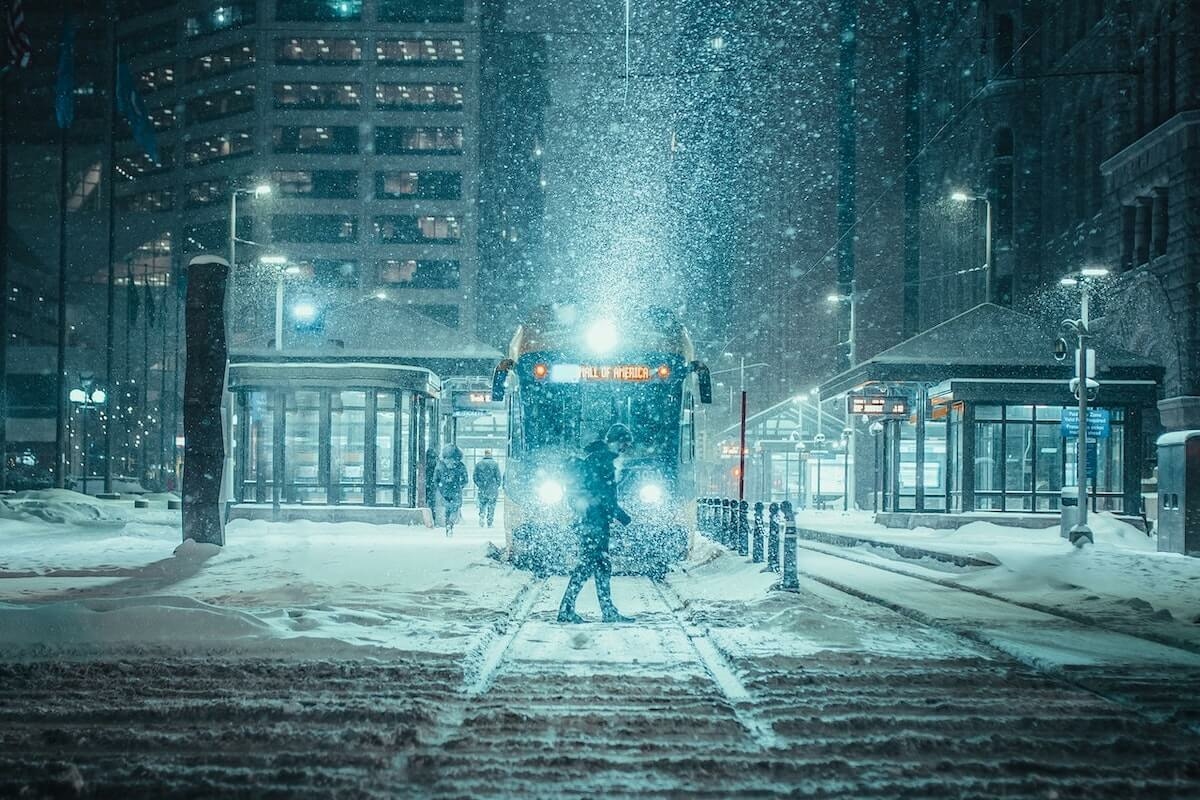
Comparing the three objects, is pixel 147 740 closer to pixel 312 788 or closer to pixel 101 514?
pixel 312 788

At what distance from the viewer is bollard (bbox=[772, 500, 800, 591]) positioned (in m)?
14.0

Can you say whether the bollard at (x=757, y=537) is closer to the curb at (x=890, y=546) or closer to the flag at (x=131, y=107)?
the curb at (x=890, y=546)

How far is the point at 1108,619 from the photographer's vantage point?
1254cm

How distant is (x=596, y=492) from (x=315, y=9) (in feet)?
280

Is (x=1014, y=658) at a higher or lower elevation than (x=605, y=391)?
lower

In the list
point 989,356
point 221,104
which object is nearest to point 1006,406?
point 989,356

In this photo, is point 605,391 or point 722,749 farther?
point 605,391

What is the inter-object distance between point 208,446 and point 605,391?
19.0ft

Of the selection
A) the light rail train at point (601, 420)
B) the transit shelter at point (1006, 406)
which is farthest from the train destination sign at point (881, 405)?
the light rail train at point (601, 420)

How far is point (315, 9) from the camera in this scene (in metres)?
88.6

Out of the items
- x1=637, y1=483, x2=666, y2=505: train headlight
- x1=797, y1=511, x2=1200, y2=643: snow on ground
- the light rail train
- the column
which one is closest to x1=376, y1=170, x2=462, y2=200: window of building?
the column

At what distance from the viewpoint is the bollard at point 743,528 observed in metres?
19.8

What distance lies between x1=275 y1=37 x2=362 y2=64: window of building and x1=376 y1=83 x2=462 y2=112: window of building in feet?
10.6

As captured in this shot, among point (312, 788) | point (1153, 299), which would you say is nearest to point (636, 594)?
point (312, 788)
